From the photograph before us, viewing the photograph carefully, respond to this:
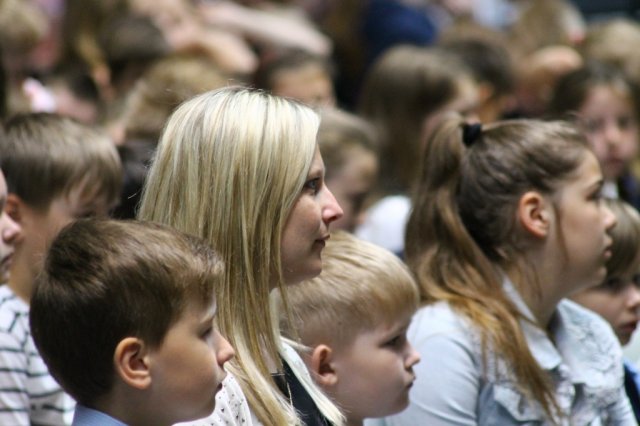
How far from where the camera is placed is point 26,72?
587cm

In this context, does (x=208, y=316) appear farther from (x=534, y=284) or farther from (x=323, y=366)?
(x=534, y=284)

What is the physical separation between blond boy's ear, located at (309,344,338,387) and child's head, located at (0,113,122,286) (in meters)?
0.77

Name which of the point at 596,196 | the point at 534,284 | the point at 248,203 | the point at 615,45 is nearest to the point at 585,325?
the point at 534,284

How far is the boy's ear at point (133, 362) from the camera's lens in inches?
78.9

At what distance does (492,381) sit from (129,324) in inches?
52.3

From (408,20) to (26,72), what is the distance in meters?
2.60

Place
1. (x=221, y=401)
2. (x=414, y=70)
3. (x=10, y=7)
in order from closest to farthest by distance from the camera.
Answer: (x=221, y=401) → (x=414, y=70) → (x=10, y=7)

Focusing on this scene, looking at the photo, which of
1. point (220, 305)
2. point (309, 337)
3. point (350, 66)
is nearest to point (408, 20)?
point (350, 66)

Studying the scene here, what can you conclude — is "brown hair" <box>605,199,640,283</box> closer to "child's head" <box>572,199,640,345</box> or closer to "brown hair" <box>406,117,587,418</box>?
"child's head" <box>572,199,640,345</box>

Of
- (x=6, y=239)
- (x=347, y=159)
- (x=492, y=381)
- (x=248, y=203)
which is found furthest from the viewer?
(x=347, y=159)

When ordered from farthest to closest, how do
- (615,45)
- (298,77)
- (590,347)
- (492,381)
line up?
1. (615,45)
2. (298,77)
3. (590,347)
4. (492,381)

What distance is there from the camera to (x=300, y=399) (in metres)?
2.57

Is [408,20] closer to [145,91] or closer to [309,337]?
[145,91]

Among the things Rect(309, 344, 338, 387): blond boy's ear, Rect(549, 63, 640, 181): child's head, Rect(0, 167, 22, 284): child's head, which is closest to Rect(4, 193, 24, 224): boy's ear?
Rect(0, 167, 22, 284): child's head
